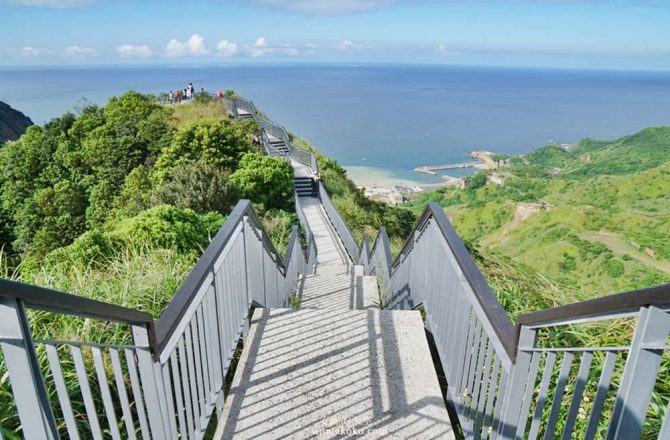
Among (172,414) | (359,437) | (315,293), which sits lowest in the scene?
(315,293)

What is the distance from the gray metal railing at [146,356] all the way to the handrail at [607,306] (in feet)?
5.09

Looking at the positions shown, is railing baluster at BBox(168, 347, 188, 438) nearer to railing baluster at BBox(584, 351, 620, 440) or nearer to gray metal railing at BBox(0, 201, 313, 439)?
gray metal railing at BBox(0, 201, 313, 439)

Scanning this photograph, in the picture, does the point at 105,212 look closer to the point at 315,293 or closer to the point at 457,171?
the point at 315,293

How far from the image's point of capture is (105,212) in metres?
26.1

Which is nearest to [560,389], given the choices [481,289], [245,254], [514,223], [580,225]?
[481,289]

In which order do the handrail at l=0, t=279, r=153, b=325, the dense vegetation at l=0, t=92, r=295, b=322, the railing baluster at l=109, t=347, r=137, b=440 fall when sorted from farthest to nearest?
1. the dense vegetation at l=0, t=92, r=295, b=322
2. the railing baluster at l=109, t=347, r=137, b=440
3. the handrail at l=0, t=279, r=153, b=325

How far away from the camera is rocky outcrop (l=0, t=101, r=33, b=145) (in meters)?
66.6

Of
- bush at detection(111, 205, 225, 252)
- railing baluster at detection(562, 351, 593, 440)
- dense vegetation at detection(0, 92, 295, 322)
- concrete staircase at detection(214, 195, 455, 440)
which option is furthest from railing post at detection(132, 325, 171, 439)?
bush at detection(111, 205, 225, 252)

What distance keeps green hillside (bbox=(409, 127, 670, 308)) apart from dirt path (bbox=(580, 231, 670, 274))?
0.07m

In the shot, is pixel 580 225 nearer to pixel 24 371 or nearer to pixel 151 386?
pixel 151 386

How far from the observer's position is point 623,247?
23.3m

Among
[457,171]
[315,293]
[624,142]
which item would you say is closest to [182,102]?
[315,293]

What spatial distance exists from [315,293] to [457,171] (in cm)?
11672

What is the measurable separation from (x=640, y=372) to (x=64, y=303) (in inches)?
64.5
